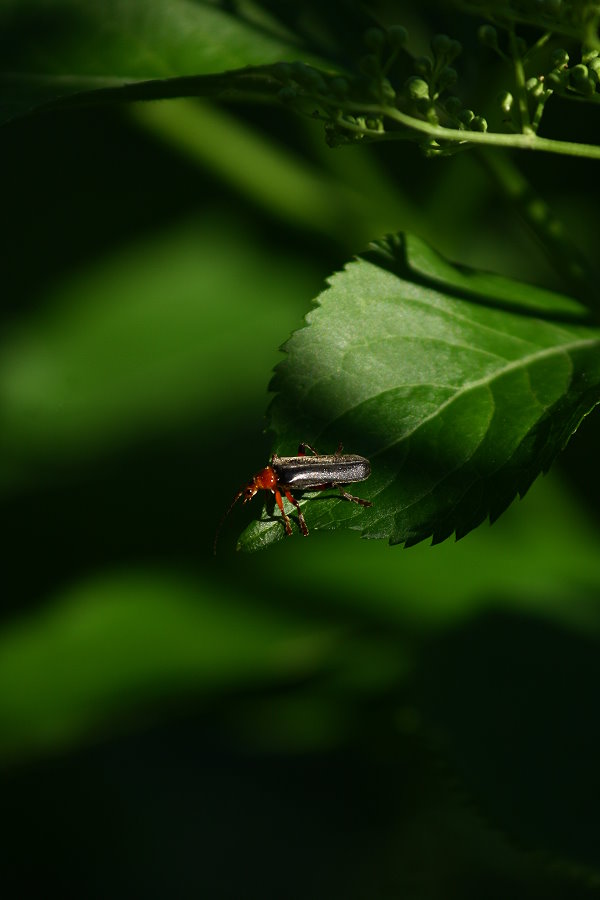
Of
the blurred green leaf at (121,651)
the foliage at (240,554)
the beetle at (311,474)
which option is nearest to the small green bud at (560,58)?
the foliage at (240,554)

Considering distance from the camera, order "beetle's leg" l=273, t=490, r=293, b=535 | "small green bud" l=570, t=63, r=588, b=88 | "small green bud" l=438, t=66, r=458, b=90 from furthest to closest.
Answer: "beetle's leg" l=273, t=490, r=293, b=535 < "small green bud" l=438, t=66, r=458, b=90 < "small green bud" l=570, t=63, r=588, b=88

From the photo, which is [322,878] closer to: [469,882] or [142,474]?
[469,882]

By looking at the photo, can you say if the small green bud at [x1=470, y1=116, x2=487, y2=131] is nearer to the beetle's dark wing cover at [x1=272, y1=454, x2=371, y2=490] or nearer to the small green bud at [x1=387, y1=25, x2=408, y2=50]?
the small green bud at [x1=387, y1=25, x2=408, y2=50]

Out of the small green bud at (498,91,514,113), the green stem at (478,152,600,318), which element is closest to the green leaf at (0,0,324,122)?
the green stem at (478,152,600,318)

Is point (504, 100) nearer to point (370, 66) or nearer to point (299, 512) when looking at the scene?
point (370, 66)

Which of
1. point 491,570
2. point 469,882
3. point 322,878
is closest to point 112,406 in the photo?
point 491,570

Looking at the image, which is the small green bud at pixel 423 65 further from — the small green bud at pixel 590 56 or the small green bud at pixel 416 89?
the small green bud at pixel 590 56
